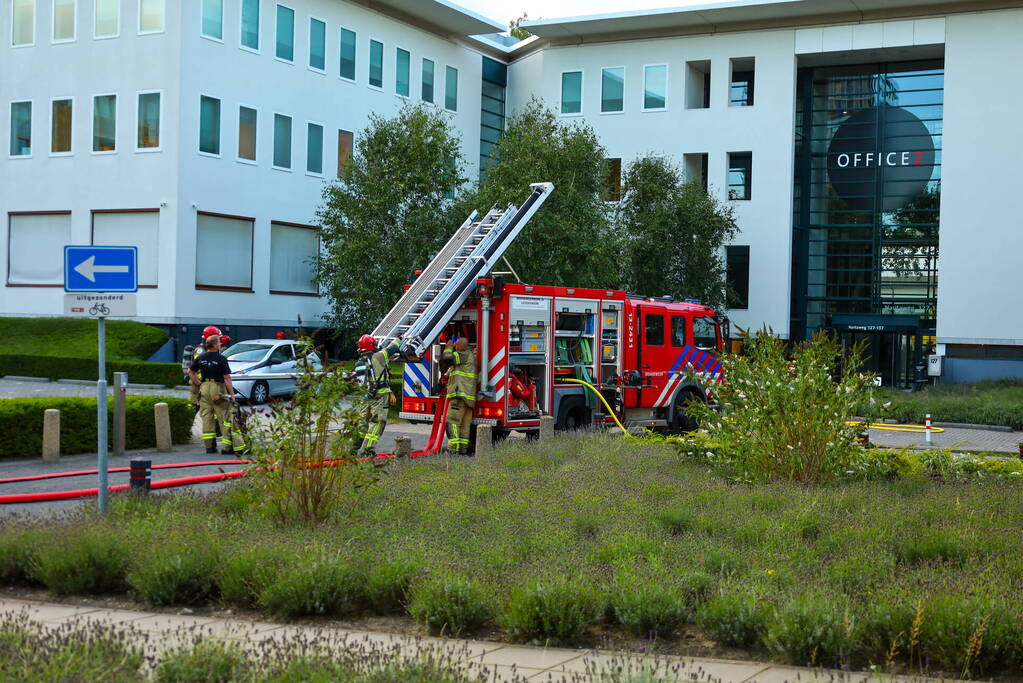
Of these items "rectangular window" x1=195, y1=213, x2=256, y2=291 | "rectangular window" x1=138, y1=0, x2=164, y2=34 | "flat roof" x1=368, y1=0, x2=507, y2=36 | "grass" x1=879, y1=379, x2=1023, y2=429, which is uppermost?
"flat roof" x1=368, y1=0, x2=507, y2=36

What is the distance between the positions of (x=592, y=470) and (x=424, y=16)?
33736mm

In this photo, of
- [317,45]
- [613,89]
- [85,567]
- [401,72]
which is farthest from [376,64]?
[85,567]

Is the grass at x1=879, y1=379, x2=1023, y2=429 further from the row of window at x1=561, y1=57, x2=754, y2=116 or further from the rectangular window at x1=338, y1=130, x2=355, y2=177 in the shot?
the rectangular window at x1=338, y1=130, x2=355, y2=177

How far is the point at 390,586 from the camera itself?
22.9ft

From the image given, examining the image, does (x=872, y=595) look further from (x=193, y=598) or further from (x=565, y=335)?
(x=565, y=335)

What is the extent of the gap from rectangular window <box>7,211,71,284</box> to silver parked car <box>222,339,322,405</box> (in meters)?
11.3

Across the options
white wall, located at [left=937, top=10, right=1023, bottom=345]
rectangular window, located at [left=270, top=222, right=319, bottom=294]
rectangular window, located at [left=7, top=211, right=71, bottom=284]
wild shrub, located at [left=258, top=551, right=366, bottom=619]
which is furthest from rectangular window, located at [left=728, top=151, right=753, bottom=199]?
wild shrub, located at [left=258, top=551, right=366, bottom=619]

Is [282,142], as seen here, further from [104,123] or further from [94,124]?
[94,124]

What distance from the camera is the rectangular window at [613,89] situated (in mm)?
44656

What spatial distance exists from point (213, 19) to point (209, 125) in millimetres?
3273

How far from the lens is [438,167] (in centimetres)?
3231

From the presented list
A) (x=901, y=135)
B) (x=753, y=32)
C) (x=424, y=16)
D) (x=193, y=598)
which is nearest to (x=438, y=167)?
(x=424, y=16)

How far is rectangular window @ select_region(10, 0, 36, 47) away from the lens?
3631 centimetres

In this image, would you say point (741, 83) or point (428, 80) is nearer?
point (428, 80)
